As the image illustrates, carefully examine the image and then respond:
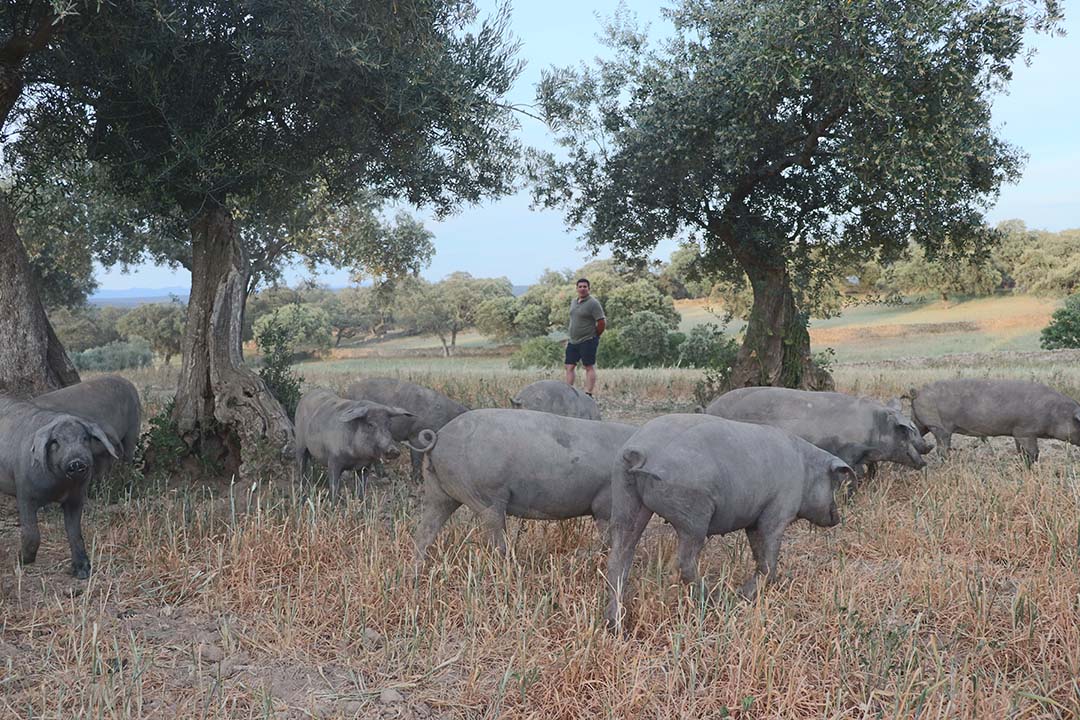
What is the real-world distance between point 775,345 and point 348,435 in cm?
1017

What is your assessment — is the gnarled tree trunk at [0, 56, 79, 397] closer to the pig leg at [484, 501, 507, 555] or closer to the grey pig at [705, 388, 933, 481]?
the pig leg at [484, 501, 507, 555]

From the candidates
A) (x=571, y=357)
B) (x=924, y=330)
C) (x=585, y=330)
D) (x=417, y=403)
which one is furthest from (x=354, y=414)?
(x=924, y=330)

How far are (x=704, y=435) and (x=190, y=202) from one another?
25.8 feet

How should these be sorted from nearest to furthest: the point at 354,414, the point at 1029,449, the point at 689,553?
the point at 689,553
the point at 354,414
the point at 1029,449

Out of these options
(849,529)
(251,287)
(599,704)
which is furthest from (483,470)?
(251,287)

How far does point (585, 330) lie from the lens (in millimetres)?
15492

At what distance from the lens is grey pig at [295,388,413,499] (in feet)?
26.4

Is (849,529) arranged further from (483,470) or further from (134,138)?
(134,138)

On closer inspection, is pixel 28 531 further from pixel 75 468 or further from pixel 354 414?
pixel 354 414

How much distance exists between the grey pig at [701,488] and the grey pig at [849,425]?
9.27ft

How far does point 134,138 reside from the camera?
32.6 feet

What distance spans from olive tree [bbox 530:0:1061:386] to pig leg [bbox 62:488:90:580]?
27.4 ft

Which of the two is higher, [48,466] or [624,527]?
[48,466]

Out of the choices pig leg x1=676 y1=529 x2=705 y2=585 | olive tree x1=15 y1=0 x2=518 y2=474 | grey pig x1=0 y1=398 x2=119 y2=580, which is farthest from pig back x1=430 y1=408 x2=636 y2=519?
olive tree x1=15 y1=0 x2=518 y2=474
